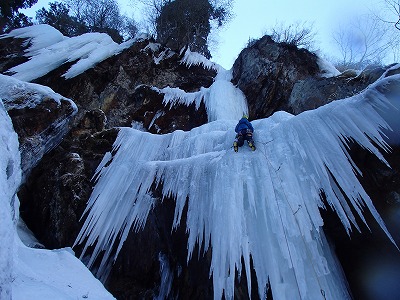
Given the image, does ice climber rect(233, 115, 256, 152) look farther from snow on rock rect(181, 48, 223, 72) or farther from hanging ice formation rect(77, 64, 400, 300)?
snow on rock rect(181, 48, 223, 72)

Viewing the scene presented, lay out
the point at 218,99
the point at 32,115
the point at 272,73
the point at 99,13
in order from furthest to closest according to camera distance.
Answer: the point at 99,13 < the point at 218,99 < the point at 272,73 < the point at 32,115

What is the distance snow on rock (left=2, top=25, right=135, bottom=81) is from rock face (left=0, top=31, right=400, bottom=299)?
37cm

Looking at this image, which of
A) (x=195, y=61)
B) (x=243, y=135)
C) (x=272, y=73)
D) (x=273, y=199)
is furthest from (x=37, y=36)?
(x=273, y=199)

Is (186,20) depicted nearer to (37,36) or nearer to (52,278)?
(37,36)

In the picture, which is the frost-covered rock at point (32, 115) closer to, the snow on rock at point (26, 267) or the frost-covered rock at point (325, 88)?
the snow on rock at point (26, 267)

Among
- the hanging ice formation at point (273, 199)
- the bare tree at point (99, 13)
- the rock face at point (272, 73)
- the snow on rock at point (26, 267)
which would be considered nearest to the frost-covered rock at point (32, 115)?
the hanging ice formation at point (273, 199)

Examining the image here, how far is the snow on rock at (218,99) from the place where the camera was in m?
10.4

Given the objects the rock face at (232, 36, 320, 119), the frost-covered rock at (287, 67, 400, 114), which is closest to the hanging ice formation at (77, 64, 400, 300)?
the frost-covered rock at (287, 67, 400, 114)

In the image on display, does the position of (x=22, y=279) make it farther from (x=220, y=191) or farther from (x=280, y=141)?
(x=280, y=141)

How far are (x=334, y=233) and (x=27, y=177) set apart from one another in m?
6.11

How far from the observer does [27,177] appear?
631cm

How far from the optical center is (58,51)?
40.0 ft

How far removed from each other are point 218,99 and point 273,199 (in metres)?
7.30

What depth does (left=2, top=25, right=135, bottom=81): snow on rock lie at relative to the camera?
10.8 metres
